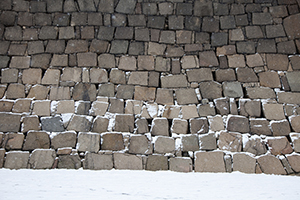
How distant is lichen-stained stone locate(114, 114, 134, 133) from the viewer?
3.35m

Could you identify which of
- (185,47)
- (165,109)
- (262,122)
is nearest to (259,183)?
(262,122)

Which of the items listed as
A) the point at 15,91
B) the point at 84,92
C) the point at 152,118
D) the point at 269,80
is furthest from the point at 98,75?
the point at 269,80

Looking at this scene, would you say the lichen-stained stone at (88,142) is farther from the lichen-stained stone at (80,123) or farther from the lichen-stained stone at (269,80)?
the lichen-stained stone at (269,80)

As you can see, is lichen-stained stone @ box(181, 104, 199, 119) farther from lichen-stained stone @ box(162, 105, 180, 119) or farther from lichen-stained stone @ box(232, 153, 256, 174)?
lichen-stained stone @ box(232, 153, 256, 174)

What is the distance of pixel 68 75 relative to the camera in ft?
11.7

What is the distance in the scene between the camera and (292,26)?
3.68 metres

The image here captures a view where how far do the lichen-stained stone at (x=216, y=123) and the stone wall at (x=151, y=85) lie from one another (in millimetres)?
15

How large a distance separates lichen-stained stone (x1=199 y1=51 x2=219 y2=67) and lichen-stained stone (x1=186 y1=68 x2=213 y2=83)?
0.11m

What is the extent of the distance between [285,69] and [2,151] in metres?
4.70

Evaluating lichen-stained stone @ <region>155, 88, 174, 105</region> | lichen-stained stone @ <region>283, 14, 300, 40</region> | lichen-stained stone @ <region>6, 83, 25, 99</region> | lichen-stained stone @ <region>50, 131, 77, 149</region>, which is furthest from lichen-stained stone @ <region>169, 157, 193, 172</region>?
lichen-stained stone @ <region>283, 14, 300, 40</region>

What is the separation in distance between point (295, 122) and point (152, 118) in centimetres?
226

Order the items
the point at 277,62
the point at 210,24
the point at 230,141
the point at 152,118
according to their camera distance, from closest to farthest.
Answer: the point at 230,141 → the point at 152,118 → the point at 277,62 → the point at 210,24

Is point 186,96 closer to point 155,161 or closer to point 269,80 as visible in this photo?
point 155,161

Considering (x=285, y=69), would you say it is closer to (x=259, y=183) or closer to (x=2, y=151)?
(x=259, y=183)
